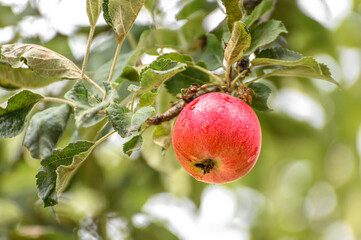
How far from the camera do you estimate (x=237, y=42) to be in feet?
2.54

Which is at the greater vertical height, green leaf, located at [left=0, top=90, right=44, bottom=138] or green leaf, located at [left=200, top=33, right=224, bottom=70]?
green leaf, located at [left=200, top=33, right=224, bottom=70]

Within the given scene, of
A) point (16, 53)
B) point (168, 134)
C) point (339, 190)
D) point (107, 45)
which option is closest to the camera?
point (16, 53)

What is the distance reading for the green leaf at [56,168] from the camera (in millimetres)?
819

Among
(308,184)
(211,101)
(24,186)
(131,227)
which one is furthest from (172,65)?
(308,184)

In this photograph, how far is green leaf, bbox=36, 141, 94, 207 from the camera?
0.82 m

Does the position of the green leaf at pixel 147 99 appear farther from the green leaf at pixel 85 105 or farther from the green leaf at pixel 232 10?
the green leaf at pixel 232 10

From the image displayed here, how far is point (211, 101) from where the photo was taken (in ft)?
2.69

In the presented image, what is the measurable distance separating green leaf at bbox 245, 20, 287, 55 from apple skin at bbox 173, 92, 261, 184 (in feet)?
0.47

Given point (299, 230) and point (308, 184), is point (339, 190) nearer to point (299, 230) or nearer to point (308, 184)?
point (308, 184)

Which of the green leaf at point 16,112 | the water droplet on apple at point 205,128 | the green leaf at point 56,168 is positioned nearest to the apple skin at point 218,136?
the water droplet on apple at point 205,128

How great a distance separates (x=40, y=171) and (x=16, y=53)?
9.8 inches

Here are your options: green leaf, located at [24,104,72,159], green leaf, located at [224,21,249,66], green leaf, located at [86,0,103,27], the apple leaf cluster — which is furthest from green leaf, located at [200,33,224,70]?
green leaf, located at [24,104,72,159]

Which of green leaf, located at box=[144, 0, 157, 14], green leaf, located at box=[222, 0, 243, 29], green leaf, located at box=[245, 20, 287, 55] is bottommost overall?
green leaf, located at box=[144, 0, 157, 14]

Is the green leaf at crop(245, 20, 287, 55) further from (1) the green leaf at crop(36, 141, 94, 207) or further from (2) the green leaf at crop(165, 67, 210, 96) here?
(1) the green leaf at crop(36, 141, 94, 207)
